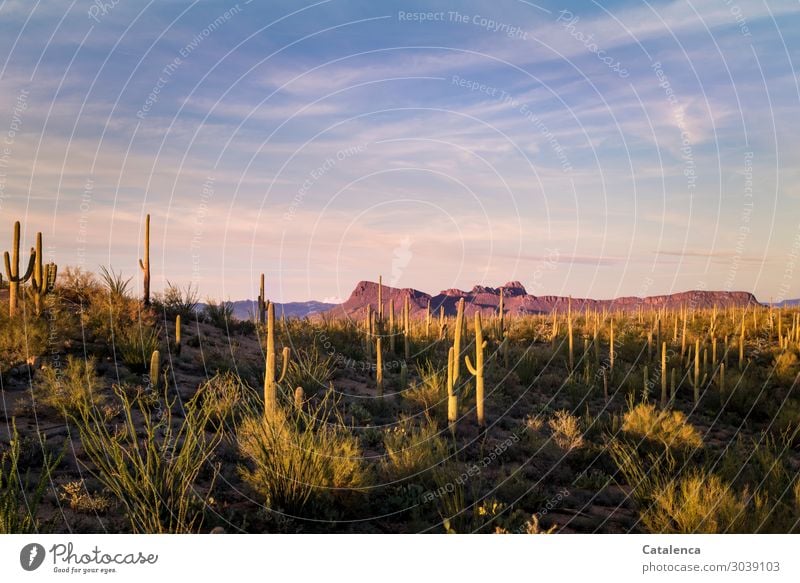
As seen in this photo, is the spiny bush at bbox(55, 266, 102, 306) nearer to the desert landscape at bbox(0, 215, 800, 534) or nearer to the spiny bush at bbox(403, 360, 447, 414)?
the desert landscape at bbox(0, 215, 800, 534)

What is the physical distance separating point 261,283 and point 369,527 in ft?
50.0

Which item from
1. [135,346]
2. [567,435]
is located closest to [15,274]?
[135,346]

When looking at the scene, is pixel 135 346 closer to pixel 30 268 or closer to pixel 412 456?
pixel 30 268

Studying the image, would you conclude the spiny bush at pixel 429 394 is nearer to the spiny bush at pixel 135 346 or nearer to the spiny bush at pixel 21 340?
the spiny bush at pixel 135 346

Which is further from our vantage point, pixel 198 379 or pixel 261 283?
pixel 261 283

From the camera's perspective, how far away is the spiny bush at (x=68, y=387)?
12.2 meters

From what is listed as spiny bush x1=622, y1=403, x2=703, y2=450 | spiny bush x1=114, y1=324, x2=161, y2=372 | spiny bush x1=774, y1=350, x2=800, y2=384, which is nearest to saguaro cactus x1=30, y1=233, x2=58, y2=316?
spiny bush x1=114, y1=324, x2=161, y2=372

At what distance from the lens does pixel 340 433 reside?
1122cm

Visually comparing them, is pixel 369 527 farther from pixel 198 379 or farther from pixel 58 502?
pixel 198 379

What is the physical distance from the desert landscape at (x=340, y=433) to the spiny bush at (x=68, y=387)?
6 cm

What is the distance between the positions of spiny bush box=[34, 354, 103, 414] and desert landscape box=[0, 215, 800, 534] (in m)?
0.06

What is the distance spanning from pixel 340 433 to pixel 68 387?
5.54 meters

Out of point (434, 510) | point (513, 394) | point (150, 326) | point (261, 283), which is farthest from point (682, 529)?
point (261, 283)

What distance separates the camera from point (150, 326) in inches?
723
